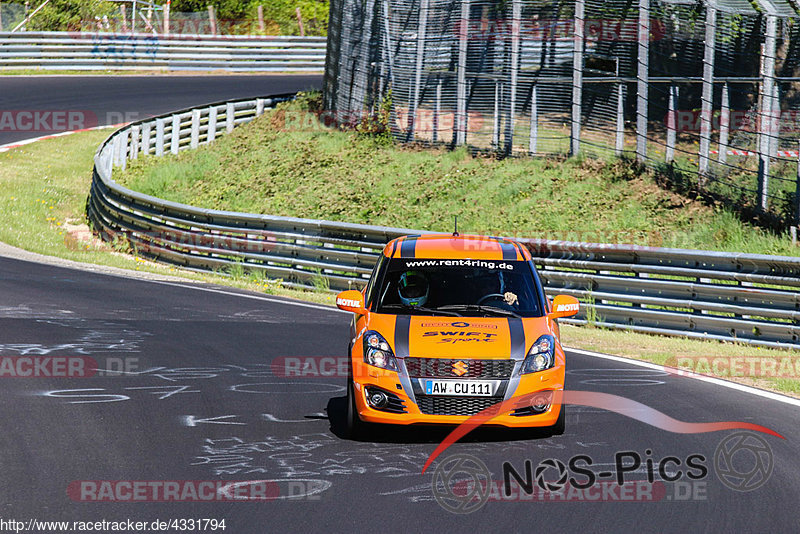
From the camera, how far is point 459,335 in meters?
8.55

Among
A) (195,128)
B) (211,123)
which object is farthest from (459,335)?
(211,123)

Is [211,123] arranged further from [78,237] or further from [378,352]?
[378,352]

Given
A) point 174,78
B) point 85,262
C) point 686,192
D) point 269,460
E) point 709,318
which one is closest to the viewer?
point 269,460

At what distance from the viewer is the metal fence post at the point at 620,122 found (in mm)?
21609

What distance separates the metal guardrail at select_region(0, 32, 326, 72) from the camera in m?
43.1

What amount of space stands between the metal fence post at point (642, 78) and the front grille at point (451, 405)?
1402 cm

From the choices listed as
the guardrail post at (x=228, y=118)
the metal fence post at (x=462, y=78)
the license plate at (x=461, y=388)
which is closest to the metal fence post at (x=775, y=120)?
the metal fence post at (x=462, y=78)

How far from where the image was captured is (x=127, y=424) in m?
8.87

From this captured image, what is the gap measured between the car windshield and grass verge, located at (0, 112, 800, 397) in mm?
3301

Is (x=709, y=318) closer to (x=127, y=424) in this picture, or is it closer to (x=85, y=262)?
(x=127, y=424)

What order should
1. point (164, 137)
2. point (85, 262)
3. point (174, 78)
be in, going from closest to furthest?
point (85, 262) < point (164, 137) < point (174, 78)

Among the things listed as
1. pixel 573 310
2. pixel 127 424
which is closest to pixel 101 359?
pixel 127 424

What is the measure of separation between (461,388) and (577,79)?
50.3ft

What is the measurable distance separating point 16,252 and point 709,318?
47.8 ft
